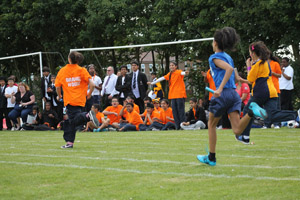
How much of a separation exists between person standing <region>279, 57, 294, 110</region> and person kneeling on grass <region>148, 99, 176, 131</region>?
369 cm

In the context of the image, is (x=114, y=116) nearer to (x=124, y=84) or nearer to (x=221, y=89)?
(x=124, y=84)

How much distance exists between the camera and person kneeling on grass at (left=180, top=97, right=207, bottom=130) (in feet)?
53.9

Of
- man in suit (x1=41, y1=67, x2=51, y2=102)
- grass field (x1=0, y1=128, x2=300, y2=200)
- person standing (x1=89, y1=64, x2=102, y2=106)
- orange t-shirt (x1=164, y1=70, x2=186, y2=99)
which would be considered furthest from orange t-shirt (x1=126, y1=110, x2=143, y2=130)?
grass field (x1=0, y1=128, x2=300, y2=200)

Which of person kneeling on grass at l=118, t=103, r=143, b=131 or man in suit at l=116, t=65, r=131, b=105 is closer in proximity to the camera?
person kneeling on grass at l=118, t=103, r=143, b=131

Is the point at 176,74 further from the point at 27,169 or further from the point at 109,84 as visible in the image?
the point at 27,169

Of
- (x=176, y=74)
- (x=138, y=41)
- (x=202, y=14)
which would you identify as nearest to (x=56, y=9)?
(x=138, y=41)

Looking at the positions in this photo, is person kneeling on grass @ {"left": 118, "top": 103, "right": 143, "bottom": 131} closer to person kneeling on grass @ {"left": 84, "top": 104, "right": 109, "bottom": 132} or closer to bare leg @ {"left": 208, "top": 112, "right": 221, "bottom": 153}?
person kneeling on grass @ {"left": 84, "top": 104, "right": 109, "bottom": 132}

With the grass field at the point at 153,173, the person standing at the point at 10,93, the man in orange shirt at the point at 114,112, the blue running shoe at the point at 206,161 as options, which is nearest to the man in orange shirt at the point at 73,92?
the grass field at the point at 153,173

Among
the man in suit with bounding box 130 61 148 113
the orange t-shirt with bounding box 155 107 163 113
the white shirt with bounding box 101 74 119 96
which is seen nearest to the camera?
the orange t-shirt with bounding box 155 107 163 113

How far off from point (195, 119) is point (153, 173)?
10409 mm

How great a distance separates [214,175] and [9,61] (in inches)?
1101

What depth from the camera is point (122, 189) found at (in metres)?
5.53

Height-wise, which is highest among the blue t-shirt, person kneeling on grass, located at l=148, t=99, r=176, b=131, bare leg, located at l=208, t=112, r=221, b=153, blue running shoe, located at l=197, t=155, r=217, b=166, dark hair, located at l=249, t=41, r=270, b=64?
dark hair, located at l=249, t=41, r=270, b=64

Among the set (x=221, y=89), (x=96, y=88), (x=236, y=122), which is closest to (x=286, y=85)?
(x=96, y=88)
